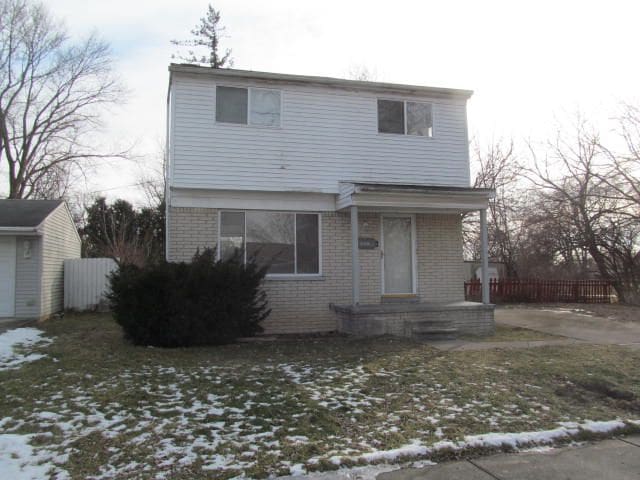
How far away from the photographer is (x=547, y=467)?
13.5 ft

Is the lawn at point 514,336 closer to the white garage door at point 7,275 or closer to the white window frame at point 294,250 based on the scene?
the white window frame at point 294,250

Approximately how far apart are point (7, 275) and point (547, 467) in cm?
1493

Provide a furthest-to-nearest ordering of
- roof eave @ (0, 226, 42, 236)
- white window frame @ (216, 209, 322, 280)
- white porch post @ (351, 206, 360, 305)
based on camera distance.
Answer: roof eave @ (0, 226, 42, 236)
white window frame @ (216, 209, 322, 280)
white porch post @ (351, 206, 360, 305)

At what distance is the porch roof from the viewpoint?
35.6 ft

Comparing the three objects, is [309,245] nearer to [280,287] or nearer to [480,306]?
[280,287]

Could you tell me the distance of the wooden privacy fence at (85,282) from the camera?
707 inches

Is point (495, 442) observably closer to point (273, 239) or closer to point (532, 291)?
point (273, 239)

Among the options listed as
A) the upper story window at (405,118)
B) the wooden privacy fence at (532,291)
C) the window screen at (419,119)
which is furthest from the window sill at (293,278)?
the wooden privacy fence at (532,291)

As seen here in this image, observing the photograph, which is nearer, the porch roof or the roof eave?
the porch roof

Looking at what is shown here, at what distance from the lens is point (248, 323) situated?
9.95m

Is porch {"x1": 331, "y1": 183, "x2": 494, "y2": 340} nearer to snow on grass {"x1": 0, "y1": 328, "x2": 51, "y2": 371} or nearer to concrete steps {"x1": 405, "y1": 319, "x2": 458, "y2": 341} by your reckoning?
concrete steps {"x1": 405, "y1": 319, "x2": 458, "y2": 341}

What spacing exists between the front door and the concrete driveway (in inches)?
120

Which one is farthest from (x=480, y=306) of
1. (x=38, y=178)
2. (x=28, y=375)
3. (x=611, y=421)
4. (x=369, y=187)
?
(x=38, y=178)

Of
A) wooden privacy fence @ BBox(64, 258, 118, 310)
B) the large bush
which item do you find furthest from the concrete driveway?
wooden privacy fence @ BBox(64, 258, 118, 310)
